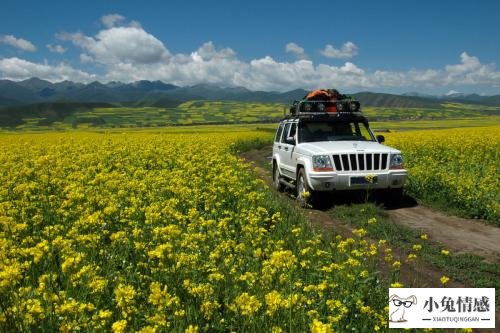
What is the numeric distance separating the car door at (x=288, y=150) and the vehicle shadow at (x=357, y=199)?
1.38 meters

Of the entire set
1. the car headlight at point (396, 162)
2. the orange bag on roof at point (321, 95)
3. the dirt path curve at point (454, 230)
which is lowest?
the dirt path curve at point (454, 230)

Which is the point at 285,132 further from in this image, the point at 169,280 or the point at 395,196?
the point at 169,280

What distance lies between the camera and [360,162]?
37.6 ft

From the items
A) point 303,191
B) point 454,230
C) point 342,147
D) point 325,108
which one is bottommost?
point 454,230

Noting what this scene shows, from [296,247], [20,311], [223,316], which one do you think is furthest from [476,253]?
[20,311]

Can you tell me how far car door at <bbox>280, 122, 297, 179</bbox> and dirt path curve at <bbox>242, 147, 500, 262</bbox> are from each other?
2543 millimetres

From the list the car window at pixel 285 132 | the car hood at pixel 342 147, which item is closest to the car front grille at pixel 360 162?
the car hood at pixel 342 147

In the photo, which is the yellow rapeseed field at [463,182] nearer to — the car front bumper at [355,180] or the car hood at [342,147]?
the car front bumper at [355,180]

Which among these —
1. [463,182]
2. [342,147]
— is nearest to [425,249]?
[342,147]

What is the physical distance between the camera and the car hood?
38.0ft

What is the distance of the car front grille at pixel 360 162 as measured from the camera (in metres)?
11.4

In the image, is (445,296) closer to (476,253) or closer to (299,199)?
(476,253)

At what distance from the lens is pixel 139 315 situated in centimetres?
432

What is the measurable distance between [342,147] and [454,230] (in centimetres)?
347
